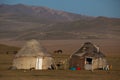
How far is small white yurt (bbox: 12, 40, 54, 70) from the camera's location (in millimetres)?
54531

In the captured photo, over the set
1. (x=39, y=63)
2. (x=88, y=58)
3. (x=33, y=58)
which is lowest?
(x=39, y=63)

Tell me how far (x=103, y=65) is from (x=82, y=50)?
10.9 ft

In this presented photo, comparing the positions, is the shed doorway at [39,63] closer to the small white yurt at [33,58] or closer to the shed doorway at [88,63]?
the small white yurt at [33,58]

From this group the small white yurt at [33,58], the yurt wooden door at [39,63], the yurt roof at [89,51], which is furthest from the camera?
the yurt roof at [89,51]

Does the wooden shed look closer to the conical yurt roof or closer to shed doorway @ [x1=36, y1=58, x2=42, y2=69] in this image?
the conical yurt roof

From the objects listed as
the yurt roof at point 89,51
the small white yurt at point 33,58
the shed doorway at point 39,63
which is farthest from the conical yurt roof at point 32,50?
the yurt roof at point 89,51

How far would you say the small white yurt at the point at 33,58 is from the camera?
179 ft

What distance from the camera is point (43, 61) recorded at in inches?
2158

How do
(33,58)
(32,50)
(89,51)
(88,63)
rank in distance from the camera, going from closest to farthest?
1. (33,58)
2. (32,50)
3. (89,51)
4. (88,63)

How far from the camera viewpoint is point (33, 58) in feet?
179

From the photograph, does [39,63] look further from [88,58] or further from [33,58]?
[88,58]

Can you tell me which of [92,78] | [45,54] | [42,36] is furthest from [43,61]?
[42,36]

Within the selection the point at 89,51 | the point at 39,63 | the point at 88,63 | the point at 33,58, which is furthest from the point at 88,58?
the point at 33,58

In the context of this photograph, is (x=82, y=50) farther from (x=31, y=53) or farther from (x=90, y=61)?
(x=31, y=53)
